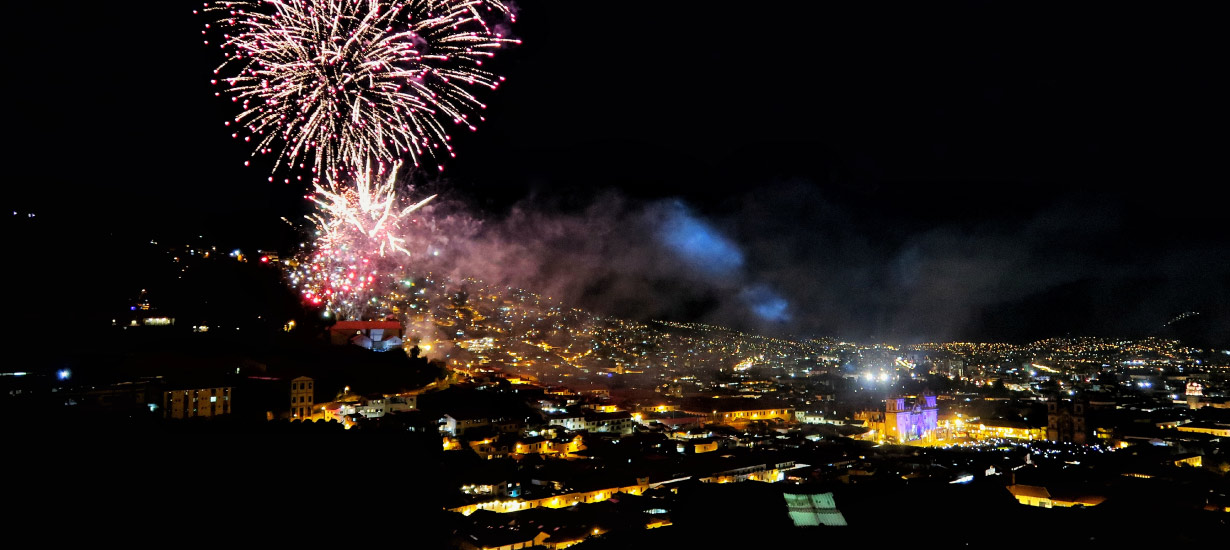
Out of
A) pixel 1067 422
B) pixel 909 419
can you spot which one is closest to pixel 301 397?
pixel 909 419

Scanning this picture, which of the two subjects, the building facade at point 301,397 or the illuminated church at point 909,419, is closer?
the building facade at point 301,397

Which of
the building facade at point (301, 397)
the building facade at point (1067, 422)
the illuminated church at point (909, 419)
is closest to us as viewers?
the building facade at point (301, 397)

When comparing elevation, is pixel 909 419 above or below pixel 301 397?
below

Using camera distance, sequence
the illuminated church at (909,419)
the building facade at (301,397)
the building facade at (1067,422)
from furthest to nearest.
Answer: the illuminated church at (909,419), the building facade at (1067,422), the building facade at (301,397)

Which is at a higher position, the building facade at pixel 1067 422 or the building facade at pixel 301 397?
the building facade at pixel 301 397

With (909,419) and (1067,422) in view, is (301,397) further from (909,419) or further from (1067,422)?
(1067,422)

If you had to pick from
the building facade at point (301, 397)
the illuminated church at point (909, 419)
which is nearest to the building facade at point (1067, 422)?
the illuminated church at point (909, 419)

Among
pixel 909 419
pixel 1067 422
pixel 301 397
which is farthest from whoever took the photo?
pixel 909 419

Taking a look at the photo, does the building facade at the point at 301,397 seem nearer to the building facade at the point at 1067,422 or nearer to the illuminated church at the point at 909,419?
the illuminated church at the point at 909,419
